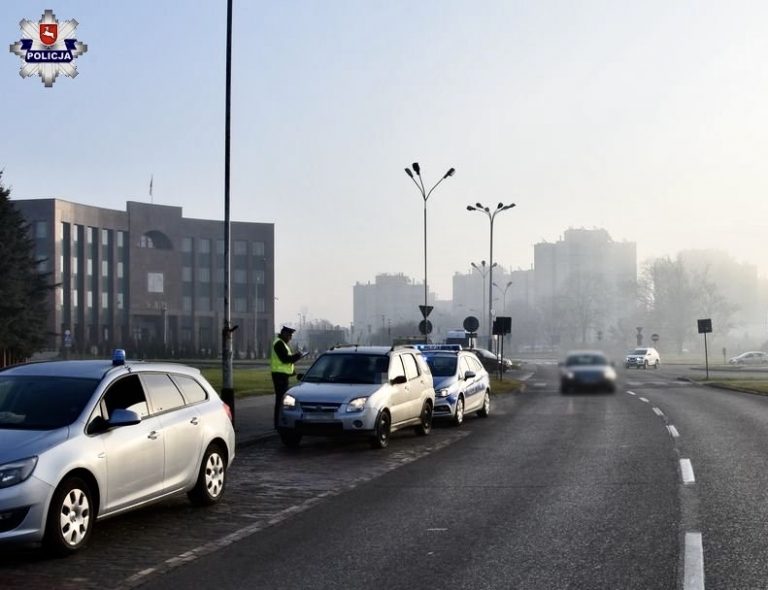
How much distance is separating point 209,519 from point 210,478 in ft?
2.72

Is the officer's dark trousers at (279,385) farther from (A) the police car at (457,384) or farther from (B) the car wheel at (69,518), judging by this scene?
(B) the car wheel at (69,518)

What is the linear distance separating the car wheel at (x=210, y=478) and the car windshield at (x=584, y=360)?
6438 mm

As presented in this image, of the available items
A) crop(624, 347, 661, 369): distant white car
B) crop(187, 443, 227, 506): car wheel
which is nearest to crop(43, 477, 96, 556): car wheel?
crop(187, 443, 227, 506): car wheel

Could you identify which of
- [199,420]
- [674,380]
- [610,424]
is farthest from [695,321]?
[674,380]

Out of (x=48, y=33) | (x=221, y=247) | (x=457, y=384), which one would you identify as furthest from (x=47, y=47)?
(x=221, y=247)

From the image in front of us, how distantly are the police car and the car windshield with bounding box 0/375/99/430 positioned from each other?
12673 mm

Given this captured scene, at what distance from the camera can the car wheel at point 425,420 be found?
1950 cm

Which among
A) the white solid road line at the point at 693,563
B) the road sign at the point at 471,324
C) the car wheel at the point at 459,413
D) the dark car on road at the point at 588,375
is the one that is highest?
the road sign at the point at 471,324

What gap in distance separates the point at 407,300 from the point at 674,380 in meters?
152

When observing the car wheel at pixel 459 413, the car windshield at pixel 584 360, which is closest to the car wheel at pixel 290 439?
the car wheel at pixel 459 413

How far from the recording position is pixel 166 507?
1103 cm

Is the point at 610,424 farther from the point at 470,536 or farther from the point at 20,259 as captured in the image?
the point at 20,259

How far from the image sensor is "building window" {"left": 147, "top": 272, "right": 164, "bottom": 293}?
105 metres

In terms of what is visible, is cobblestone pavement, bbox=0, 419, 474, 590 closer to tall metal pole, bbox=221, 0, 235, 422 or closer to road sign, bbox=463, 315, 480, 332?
tall metal pole, bbox=221, 0, 235, 422
